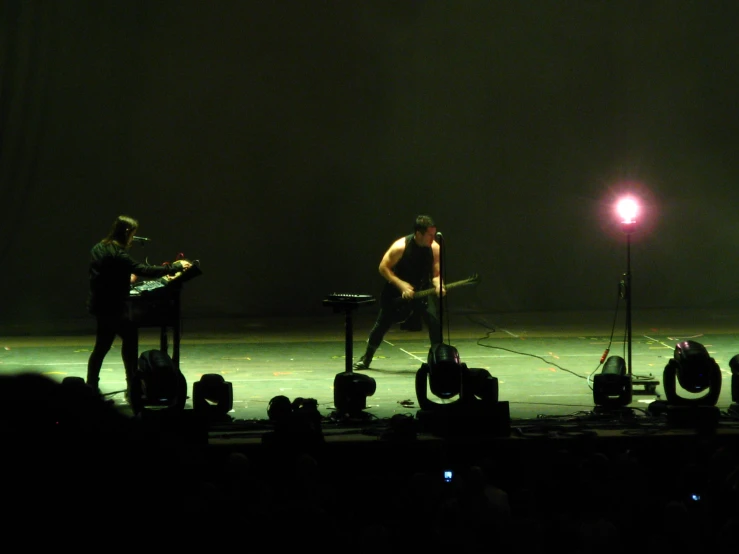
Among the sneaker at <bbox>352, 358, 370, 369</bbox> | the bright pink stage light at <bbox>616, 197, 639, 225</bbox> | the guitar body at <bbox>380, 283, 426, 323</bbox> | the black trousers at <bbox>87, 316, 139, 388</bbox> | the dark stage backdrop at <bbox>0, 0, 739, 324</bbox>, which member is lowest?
the sneaker at <bbox>352, 358, 370, 369</bbox>

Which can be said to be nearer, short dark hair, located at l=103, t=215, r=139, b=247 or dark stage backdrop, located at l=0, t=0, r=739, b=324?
short dark hair, located at l=103, t=215, r=139, b=247

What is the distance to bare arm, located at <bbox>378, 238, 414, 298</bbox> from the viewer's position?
9.32 meters

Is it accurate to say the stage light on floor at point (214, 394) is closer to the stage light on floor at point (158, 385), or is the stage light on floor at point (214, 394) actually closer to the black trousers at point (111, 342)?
the stage light on floor at point (158, 385)

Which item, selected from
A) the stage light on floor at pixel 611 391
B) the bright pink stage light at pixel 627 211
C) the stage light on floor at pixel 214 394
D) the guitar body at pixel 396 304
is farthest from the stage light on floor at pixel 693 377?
the guitar body at pixel 396 304

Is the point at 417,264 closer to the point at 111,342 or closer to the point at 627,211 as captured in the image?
Answer: the point at 627,211

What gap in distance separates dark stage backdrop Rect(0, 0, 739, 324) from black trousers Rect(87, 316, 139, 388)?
6.13 metres

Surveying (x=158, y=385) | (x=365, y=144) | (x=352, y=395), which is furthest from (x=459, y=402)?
(x=365, y=144)

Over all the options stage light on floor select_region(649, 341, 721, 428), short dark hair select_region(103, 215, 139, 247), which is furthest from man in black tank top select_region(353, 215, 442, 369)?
stage light on floor select_region(649, 341, 721, 428)

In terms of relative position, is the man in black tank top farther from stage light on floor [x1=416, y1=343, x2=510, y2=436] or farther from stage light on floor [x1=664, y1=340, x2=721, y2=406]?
stage light on floor [x1=664, y1=340, x2=721, y2=406]

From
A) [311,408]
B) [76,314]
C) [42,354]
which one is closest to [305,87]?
[76,314]

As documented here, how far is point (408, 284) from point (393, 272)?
243 mm

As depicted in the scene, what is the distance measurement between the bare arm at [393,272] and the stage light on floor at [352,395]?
2.61m

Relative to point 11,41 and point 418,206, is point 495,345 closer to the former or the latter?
point 418,206

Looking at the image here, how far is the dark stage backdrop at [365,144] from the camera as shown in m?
13.3
